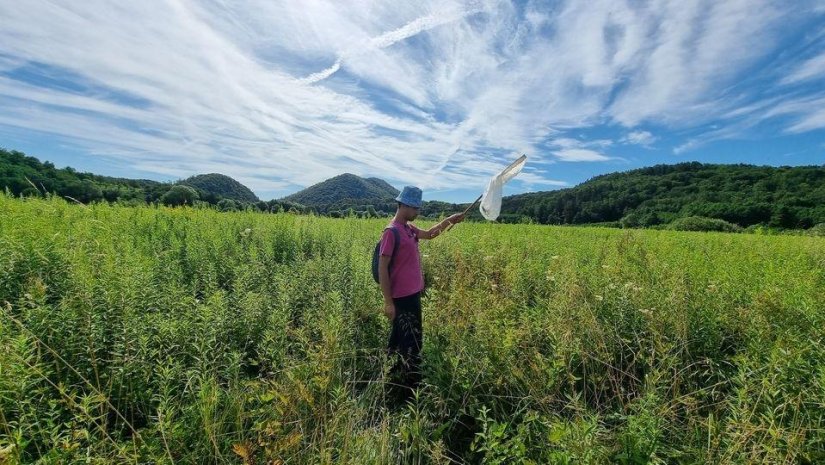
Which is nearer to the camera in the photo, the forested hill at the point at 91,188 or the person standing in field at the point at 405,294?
the person standing in field at the point at 405,294

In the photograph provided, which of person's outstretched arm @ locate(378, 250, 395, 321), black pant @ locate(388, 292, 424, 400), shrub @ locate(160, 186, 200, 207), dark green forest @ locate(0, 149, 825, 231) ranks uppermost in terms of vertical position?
dark green forest @ locate(0, 149, 825, 231)

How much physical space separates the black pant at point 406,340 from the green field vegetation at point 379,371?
0.71ft

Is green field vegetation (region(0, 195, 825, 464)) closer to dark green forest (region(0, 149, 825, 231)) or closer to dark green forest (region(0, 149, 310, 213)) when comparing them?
dark green forest (region(0, 149, 310, 213))

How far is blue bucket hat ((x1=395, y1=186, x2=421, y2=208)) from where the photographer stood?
12.7 feet

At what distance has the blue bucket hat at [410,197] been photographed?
388 centimetres

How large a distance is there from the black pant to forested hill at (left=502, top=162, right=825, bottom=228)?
1476 inches

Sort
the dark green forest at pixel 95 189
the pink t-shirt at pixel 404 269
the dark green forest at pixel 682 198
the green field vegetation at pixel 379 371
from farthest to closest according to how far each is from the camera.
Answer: the dark green forest at pixel 682 198 → the dark green forest at pixel 95 189 → the pink t-shirt at pixel 404 269 → the green field vegetation at pixel 379 371

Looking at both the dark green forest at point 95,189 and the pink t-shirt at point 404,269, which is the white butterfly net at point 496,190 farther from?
the dark green forest at point 95,189

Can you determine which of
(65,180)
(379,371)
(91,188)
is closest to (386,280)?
(379,371)

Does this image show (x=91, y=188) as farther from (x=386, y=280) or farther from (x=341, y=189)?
(x=341, y=189)

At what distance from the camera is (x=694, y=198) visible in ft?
180

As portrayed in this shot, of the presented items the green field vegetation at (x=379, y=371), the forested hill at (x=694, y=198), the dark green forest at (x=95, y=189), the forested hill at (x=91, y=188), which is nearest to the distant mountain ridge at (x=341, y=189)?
the forested hill at (x=694, y=198)

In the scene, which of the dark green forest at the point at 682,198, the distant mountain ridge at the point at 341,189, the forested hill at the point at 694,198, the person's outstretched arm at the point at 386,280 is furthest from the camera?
A: the distant mountain ridge at the point at 341,189

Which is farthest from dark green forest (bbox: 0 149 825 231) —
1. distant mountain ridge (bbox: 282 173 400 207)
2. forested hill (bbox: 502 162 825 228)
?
distant mountain ridge (bbox: 282 173 400 207)
